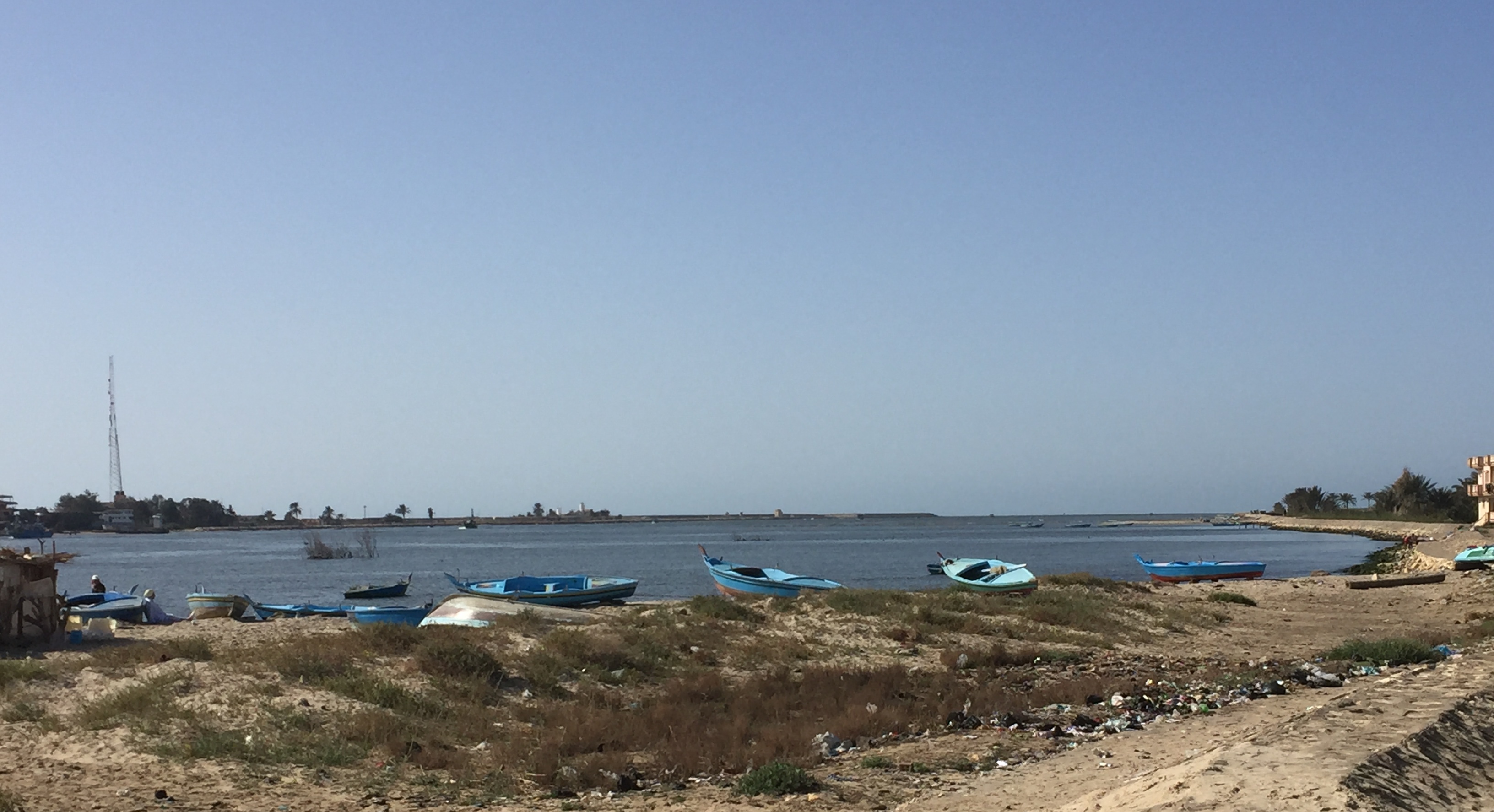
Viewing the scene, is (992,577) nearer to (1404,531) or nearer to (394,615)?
(394,615)

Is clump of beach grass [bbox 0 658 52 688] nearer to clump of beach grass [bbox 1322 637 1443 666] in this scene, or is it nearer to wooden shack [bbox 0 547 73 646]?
wooden shack [bbox 0 547 73 646]

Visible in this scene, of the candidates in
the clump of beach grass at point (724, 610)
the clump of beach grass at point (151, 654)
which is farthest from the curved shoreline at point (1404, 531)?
the clump of beach grass at point (151, 654)

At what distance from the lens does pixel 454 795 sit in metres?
11.7

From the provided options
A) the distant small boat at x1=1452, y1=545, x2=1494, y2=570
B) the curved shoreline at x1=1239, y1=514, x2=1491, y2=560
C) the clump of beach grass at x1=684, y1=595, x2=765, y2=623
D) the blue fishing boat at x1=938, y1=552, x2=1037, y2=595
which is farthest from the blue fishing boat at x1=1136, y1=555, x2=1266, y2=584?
the clump of beach grass at x1=684, y1=595, x2=765, y2=623

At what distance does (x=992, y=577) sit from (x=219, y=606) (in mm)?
27172

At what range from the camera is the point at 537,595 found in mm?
38625

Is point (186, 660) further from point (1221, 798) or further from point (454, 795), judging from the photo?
point (1221, 798)

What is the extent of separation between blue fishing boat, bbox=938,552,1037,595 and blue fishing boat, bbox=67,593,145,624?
25461mm

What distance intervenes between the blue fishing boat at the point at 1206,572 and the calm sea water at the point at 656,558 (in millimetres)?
8956

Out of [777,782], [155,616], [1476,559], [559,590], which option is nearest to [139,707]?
[777,782]

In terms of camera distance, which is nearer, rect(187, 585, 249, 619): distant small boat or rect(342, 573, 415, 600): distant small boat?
rect(187, 585, 249, 619): distant small boat

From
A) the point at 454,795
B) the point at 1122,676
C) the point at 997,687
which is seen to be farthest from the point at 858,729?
the point at 1122,676

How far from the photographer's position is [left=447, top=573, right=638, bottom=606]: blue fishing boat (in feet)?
127

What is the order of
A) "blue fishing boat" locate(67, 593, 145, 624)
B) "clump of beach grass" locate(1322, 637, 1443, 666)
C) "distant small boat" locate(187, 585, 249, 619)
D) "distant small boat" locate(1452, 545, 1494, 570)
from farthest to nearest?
"distant small boat" locate(1452, 545, 1494, 570), "distant small boat" locate(187, 585, 249, 619), "blue fishing boat" locate(67, 593, 145, 624), "clump of beach grass" locate(1322, 637, 1443, 666)
